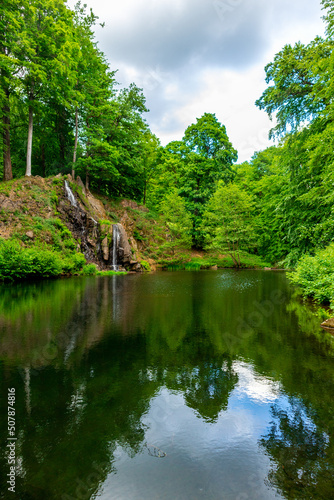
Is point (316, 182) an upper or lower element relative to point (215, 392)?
upper

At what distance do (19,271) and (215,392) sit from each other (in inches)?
482

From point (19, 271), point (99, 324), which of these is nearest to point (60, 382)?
point (99, 324)

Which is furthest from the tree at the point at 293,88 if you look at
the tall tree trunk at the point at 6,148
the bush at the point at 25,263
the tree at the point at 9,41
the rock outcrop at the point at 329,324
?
the tall tree trunk at the point at 6,148

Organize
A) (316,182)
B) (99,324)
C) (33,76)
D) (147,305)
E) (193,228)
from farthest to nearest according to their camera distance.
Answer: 1. (193,228)
2. (33,76)
3. (316,182)
4. (147,305)
5. (99,324)

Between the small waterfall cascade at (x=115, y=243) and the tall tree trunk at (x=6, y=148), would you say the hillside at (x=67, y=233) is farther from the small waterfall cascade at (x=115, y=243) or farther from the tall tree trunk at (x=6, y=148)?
the tall tree trunk at (x=6, y=148)

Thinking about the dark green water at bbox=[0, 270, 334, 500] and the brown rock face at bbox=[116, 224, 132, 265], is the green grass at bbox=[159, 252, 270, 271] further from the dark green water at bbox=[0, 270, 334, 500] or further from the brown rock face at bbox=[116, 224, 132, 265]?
the dark green water at bbox=[0, 270, 334, 500]

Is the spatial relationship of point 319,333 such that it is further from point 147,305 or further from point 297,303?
point 147,305

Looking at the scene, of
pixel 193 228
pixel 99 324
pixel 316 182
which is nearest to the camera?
pixel 99 324

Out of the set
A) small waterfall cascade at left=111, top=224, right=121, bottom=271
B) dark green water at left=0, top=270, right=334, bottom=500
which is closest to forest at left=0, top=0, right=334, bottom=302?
dark green water at left=0, top=270, right=334, bottom=500

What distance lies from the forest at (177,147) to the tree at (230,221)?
16 centimetres

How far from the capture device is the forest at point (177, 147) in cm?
1097

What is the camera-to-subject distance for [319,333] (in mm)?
5086

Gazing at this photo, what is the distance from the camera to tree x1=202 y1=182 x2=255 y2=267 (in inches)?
1120

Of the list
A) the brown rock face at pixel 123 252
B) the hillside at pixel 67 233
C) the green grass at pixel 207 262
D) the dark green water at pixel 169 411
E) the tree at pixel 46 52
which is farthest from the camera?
the green grass at pixel 207 262
